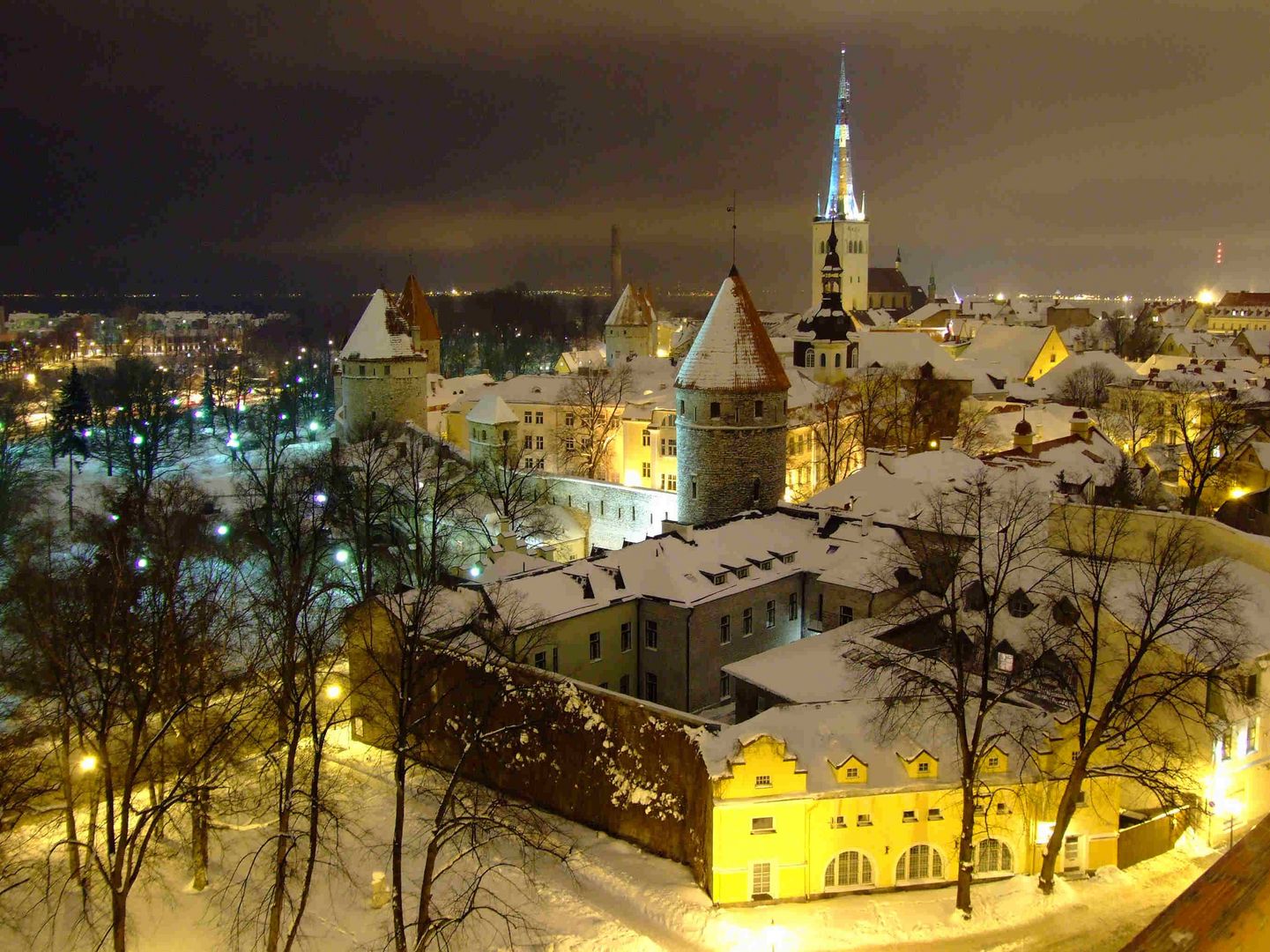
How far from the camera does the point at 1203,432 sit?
4381 centimetres

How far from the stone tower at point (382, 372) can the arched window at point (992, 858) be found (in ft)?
112

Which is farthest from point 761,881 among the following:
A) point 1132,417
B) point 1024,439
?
point 1132,417

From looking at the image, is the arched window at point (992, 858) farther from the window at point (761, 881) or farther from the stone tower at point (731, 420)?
the stone tower at point (731, 420)

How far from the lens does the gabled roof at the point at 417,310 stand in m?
59.8

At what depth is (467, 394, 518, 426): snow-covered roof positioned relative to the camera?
4410cm

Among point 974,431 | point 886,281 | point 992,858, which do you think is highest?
point 886,281

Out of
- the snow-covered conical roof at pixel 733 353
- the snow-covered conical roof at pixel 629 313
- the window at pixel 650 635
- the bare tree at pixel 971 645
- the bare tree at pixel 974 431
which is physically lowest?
the window at pixel 650 635

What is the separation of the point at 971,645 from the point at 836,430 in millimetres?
20865

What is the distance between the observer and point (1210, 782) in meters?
19.9

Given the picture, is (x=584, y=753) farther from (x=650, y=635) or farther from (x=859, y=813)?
(x=859, y=813)

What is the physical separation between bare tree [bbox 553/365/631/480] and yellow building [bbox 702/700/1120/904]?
25.4 meters

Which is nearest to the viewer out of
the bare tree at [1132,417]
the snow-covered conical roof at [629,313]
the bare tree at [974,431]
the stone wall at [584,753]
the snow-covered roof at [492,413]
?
the stone wall at [584,753]

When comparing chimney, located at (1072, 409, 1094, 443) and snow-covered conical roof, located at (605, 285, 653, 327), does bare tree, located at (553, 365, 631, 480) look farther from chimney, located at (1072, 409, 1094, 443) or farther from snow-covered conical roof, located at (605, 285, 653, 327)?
chimney, located at (1072, 409, 1094, 443)

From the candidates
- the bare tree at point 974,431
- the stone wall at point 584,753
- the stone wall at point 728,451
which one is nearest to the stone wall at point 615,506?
the stone wall at point 728,451
